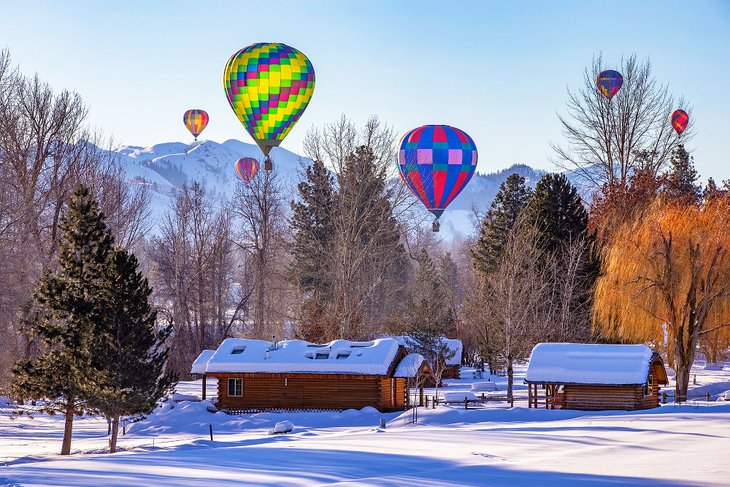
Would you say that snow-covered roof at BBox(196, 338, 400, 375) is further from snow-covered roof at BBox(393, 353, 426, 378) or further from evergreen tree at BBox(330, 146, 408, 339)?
evergreen tree at BBox(330, 146, 408, 339)

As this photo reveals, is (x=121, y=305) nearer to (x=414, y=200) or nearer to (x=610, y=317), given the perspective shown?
(x=610, y=317)

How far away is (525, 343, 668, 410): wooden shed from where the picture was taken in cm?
4200

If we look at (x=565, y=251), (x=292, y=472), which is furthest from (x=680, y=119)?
(x=292, y=472)

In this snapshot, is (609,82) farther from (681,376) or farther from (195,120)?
(195,120)

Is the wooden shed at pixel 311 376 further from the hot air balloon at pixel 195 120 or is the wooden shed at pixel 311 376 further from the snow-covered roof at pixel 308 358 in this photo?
the hot air balloon at pixel 195 120

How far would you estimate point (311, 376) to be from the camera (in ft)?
150

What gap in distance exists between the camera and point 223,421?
41.2m

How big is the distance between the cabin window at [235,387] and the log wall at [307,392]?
18 centimetres

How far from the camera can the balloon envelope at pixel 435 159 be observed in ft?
194

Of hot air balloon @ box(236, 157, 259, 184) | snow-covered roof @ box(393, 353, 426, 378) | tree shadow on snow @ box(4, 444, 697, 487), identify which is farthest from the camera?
hot air balloon @ box(236, 157, 259, 184)

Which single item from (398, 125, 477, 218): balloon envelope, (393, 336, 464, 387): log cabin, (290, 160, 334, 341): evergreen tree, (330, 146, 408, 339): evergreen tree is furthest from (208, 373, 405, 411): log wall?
(290, 160, 334, 341): evergreen tree

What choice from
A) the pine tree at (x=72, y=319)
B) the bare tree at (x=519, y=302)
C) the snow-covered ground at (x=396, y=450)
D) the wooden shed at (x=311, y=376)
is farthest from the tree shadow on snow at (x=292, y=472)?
the bare tree at (x=519, y=302)

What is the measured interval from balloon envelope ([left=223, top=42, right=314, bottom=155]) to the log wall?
13.5 metres

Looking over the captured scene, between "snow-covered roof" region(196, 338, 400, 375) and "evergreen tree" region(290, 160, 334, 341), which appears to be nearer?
"snow-covered roof" region(196, 338, 400, 375)
